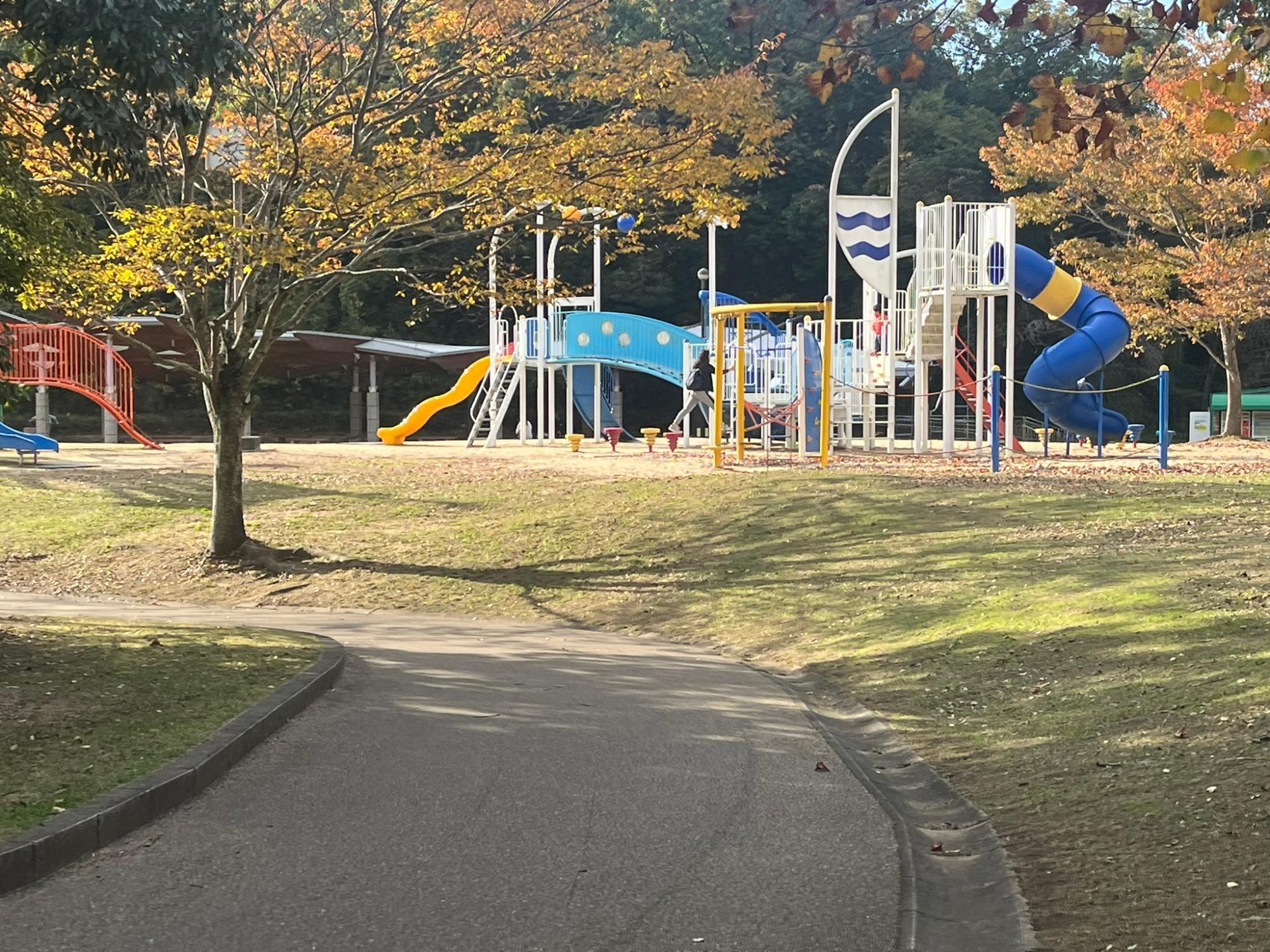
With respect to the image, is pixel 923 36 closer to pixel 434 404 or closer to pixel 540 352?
pixel 540 352

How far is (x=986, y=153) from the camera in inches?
1419

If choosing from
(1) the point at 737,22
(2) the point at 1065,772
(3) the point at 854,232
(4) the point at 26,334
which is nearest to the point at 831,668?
(2) the point at 1065,772

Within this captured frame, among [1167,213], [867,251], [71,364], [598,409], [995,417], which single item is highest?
[1167,213]

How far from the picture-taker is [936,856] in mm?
5785

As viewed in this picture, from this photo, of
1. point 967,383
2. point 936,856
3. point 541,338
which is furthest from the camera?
point 541,338

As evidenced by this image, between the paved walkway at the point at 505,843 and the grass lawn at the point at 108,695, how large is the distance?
384 millimetres

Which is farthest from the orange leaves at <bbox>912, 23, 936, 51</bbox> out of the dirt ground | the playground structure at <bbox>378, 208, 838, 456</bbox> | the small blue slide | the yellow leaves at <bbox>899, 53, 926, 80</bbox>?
the small blue slide

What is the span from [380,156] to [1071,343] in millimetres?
15922

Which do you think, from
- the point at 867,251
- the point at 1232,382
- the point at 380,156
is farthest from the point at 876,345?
the point at 380,156

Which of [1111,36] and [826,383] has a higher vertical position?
[1111,36]

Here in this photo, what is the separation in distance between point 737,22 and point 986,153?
3363 cm

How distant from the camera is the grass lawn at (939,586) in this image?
561 cm

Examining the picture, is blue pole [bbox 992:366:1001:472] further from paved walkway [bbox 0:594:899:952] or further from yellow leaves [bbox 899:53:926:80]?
yellow leaves [bbox 899:53:926:80]

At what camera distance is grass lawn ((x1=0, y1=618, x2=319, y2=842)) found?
614cm
